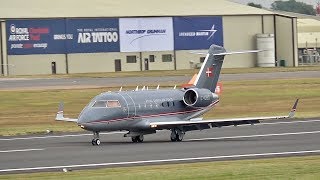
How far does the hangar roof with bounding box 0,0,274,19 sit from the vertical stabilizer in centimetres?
7228

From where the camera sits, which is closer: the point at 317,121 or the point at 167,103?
the point at 167,103

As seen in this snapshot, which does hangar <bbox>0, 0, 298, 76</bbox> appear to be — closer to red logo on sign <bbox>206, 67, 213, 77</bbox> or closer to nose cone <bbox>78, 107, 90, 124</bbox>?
red logo on sign <bbox>206, 67, 213, 77</bbox>

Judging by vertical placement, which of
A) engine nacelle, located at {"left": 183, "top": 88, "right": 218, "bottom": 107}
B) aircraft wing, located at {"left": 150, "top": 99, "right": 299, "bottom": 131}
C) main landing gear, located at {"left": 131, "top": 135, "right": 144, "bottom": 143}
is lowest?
main landing gear, located at {"left": 131, "top": 135, "right": 144, "bottom": 143}

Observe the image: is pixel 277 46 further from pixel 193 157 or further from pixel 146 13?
pixel 193 157

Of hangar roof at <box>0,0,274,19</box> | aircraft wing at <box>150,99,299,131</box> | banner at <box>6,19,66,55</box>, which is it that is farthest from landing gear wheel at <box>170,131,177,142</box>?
hangar roof at <box>0,0,274,19</box>

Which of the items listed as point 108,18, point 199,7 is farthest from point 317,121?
point 199,7

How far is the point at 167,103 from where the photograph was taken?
43219 millimetres

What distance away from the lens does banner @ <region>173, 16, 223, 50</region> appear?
12612 centimetres

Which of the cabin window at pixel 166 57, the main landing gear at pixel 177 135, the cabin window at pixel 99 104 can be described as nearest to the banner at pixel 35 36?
the cabin window at pixel 166 57

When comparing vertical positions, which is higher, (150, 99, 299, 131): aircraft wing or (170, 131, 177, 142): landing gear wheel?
(150, 99, 299, 131): aircraft wing

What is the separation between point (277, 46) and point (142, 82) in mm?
47856

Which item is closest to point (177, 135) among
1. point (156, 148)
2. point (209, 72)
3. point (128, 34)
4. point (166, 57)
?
point (156, 148)

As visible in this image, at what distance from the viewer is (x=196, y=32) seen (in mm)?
126688

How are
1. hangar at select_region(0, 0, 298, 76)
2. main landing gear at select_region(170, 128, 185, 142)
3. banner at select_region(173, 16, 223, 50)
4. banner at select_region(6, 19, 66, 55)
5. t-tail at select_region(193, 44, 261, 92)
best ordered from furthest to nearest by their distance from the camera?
banner at select_region(173, 16, 223, 50) < hangar at select_region(0, 0, 298, 76) < banner at select_region(6, 19, 66, 55) < t-tail at select_region(193, 44, 261, 92) < main landing gear at select_region(170, 128, 185, 142)
